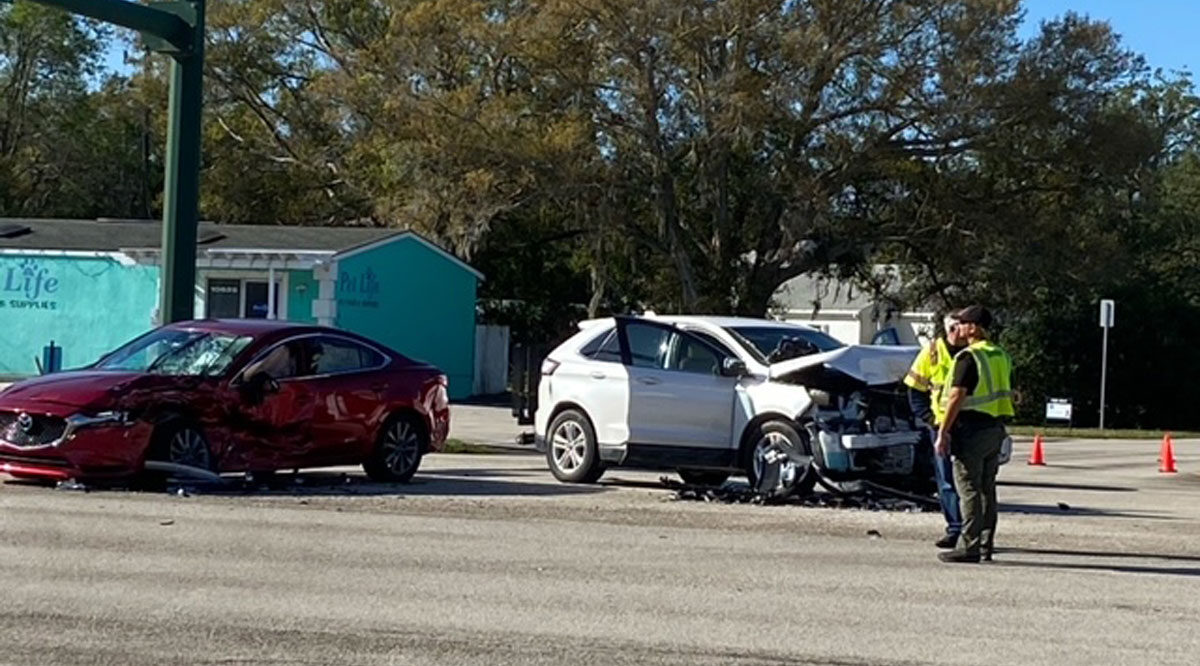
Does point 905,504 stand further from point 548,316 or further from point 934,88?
point 548,316

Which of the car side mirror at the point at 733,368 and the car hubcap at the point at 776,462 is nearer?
the car hubcap at the point at 776,462

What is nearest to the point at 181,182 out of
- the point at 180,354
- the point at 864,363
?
the point at 180,354

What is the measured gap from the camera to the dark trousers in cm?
1215

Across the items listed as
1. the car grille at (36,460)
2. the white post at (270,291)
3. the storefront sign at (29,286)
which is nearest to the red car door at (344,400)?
the car grille at (36,460)

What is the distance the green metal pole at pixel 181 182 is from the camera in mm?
21891

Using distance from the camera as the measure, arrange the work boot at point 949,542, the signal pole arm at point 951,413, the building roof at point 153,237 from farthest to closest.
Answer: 1. the building roof at point 153,237
2. the work boot at point 949,542
3. the signal pole arm at point 951,413

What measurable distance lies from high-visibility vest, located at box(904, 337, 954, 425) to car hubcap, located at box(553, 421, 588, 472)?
17.3ft

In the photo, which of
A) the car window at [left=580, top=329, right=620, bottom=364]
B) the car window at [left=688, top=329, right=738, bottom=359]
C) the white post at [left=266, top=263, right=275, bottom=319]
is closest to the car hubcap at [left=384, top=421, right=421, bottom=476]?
the car window at [left=580, top=329, right=620, bottom=364]

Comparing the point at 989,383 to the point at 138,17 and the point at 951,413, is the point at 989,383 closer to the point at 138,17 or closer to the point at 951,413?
the point at 951,413

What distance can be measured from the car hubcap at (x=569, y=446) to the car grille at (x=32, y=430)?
5.05 meters

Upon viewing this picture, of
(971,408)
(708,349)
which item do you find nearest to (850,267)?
(708,349)

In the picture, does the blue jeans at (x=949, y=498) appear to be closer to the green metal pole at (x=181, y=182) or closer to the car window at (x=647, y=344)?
the car window at (x=647, y=344)

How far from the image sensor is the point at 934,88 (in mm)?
42125

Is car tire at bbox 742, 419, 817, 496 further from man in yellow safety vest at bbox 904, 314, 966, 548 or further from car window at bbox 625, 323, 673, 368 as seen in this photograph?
man in yellow safety vest at bbox 904, 314, 966, 548
